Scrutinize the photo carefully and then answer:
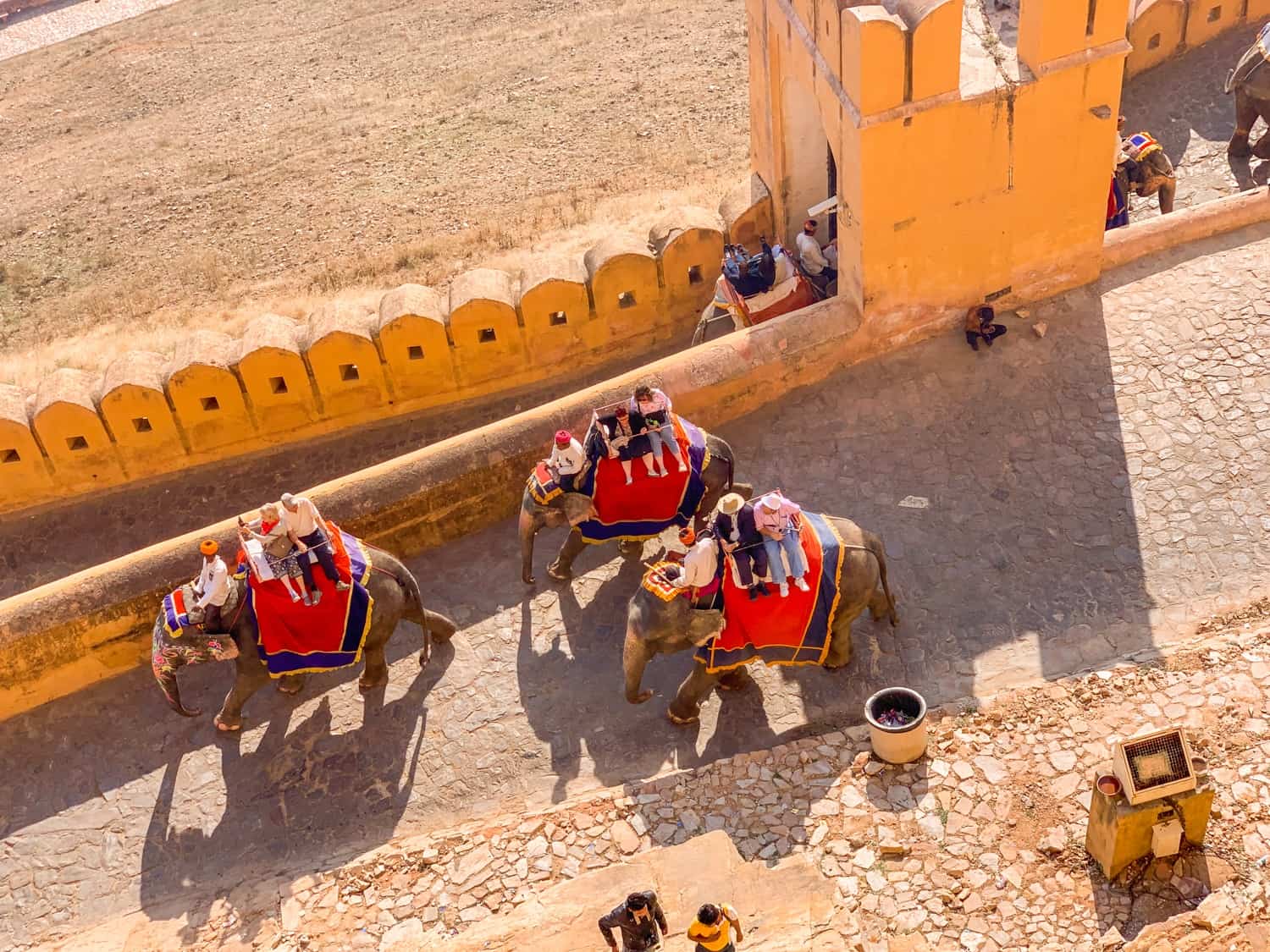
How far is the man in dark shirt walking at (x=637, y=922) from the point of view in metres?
6.91

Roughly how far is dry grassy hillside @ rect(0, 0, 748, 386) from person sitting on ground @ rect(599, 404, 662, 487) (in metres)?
7.51

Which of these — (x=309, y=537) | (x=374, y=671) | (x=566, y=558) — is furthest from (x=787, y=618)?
(x=309, y=537)

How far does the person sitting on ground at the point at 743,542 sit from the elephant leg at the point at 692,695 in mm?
751

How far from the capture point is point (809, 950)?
6.88 m

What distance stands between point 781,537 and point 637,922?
2.56m

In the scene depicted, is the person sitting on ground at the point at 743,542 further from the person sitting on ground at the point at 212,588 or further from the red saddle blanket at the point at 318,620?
the person sitting on ground at the point at 212,588

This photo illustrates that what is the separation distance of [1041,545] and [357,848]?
5169 millimetres

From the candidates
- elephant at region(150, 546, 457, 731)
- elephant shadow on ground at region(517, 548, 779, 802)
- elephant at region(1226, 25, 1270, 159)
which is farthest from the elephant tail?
elephant at region(1226, 25, 1270, 159)

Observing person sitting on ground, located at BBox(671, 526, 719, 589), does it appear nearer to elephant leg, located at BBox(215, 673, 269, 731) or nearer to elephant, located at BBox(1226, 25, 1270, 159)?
elephant leg, located at BBox(215, 673, 269, 731)

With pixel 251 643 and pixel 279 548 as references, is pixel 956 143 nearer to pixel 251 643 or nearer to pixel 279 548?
pixel 279 548

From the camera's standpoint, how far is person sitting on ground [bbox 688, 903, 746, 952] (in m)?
6.58

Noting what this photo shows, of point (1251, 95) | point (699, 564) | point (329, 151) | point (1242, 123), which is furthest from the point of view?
point (329, 151)

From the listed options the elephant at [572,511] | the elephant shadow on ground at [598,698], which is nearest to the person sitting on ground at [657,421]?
the elephant at [572,511]

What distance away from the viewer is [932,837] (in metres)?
7.89
